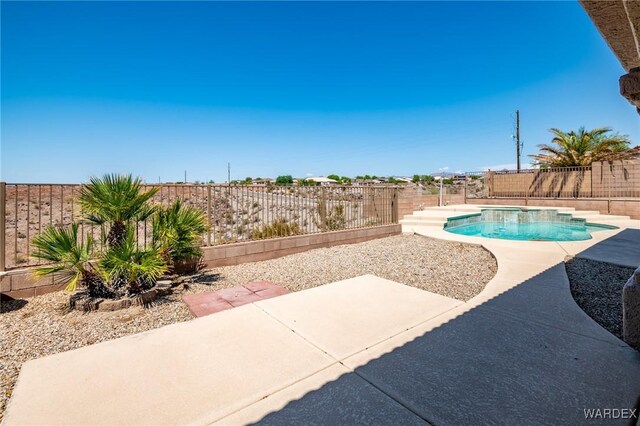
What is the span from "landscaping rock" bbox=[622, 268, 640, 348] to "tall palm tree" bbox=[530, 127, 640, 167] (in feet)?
64.9

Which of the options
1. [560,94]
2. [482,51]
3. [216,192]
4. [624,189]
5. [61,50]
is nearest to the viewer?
[216,192]

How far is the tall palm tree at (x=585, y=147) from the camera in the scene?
1716cm

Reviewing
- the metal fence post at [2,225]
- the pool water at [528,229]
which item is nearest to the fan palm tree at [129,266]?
the metal fence post at [2,225]

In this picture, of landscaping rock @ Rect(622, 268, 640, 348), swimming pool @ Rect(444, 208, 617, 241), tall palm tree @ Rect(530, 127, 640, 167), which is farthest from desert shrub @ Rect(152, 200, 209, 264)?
tall palm tree @ Rect(530, 127, 640, 167)

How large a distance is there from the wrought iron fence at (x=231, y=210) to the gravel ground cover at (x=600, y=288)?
510 centimetres

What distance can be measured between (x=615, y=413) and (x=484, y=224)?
14055 mm

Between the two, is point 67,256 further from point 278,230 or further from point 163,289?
point 278,230

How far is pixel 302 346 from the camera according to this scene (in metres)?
2.78

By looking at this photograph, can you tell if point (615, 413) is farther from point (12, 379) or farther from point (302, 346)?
point (12, 379)

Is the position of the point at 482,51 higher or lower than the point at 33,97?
higher

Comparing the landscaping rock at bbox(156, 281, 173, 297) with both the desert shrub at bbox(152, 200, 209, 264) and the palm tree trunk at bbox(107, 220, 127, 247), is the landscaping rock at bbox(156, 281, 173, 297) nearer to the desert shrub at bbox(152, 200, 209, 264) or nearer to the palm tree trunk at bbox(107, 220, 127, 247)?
the desert shrub at bbox(152, 200, 209, 264)

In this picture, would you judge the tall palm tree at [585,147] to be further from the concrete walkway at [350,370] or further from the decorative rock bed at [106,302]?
the decorative rock bed at [106,302]

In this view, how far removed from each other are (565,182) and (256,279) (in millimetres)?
19209

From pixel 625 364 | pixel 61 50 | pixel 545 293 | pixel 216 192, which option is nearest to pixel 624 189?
pixel 545 293
